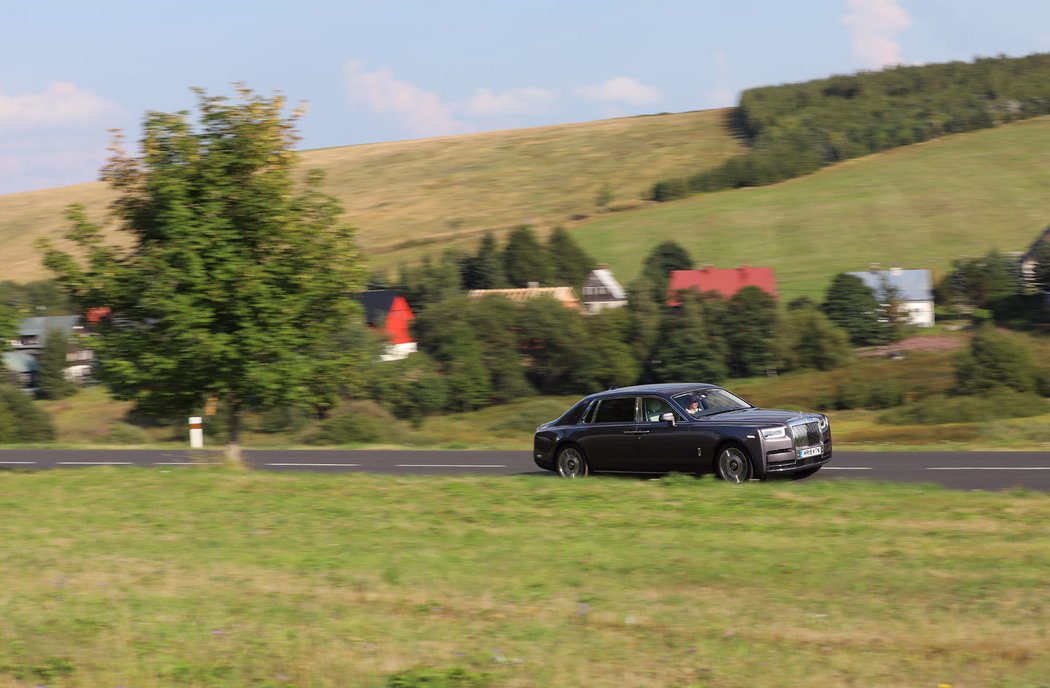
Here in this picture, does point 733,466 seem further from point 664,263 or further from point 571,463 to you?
point 664,263

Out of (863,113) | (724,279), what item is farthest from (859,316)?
(863,113)

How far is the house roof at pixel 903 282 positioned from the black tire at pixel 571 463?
5365cm

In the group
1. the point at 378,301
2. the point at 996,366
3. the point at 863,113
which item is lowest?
the point at 996,366

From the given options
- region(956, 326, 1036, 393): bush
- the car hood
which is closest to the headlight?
the car hood

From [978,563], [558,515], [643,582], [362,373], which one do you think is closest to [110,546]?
[558,515]

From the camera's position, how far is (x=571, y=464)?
55.2 ft

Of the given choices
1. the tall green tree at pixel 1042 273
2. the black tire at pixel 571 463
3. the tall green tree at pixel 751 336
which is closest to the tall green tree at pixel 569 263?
the tall green tree at pixel 751 336

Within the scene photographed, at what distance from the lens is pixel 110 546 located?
10.3 m

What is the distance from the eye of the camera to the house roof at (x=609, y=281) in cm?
7719

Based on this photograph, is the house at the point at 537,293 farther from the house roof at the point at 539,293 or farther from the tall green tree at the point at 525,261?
the tall green tree at the point at 525,261

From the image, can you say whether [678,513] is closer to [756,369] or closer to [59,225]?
[756,369]

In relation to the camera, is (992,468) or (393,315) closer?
(992,468)

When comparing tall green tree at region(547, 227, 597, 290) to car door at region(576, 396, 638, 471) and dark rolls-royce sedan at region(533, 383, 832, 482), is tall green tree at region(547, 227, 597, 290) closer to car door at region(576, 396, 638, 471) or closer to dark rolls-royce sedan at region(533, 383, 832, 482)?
dark rolls-royce sedan at region(533, 383, 832, 482)

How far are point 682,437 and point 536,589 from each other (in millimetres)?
7599
